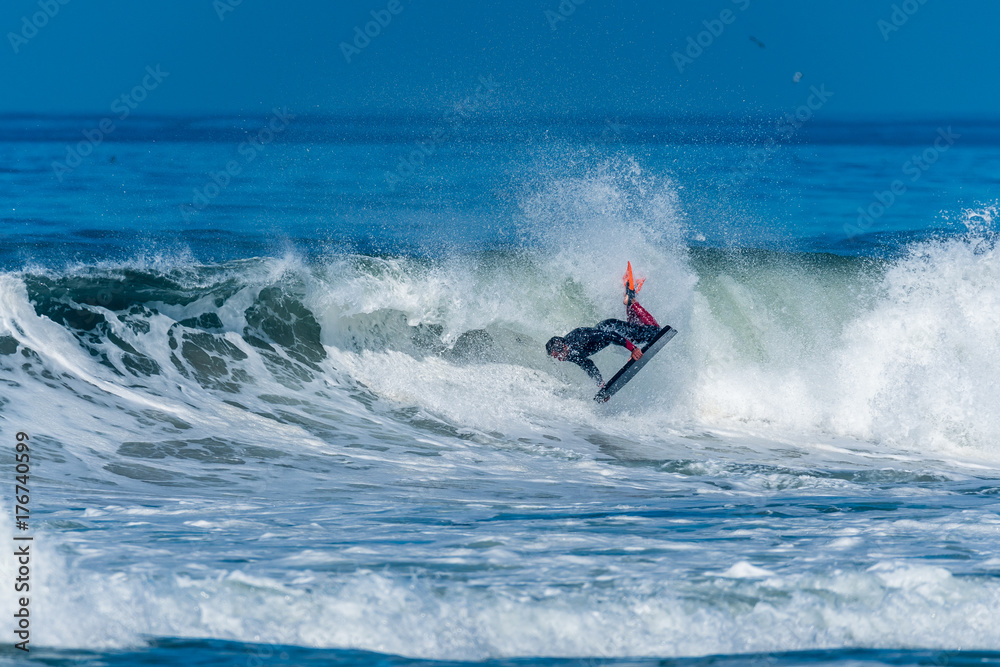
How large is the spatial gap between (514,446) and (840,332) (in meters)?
6.11

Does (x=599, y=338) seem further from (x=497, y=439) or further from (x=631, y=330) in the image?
(x=497, y=439)

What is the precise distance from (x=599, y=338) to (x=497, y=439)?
69.7 inches

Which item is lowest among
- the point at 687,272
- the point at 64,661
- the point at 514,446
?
the point at 64,661

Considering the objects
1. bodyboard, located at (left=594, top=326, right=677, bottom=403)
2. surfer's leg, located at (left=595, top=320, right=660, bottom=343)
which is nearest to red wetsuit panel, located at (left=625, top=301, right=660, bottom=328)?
surfer's leg, located at (left=595, top=320, right=660, bottom=343)

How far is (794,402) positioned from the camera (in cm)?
1277

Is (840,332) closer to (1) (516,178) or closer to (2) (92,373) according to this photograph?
(2) (92,373)

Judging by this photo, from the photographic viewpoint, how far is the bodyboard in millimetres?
11281

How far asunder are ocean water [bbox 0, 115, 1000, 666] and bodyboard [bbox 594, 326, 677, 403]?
14.9 inches

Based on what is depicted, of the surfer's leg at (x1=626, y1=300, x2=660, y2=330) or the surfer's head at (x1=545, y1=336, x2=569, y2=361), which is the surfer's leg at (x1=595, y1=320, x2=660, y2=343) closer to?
the surfer's leg at (x1=626, y1=300, x2=660, y2=330)

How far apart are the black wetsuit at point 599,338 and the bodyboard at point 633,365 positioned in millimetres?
109

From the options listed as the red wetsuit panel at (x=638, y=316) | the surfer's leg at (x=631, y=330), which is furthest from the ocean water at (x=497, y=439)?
the red wetsuit panel at (x=638, y=316)

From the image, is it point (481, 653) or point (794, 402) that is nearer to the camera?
point (481, 653)

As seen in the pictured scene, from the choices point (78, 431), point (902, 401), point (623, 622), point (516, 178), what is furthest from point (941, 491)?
point (516, 178)

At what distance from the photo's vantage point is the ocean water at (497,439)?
527cm
